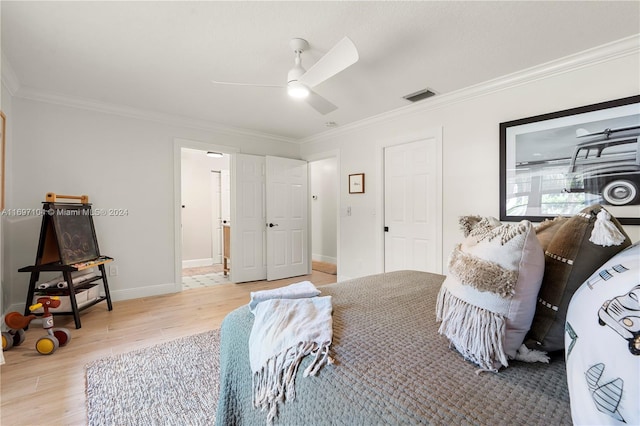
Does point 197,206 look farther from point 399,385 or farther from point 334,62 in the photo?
point 399,385

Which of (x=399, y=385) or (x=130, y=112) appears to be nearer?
(x=399, y=385)

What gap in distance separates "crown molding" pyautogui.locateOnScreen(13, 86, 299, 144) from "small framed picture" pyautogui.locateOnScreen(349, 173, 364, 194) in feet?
5.32

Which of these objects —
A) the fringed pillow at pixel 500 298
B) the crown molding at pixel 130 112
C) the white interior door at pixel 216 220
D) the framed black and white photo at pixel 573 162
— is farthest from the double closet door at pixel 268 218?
the fringed pillow at pixel 500 298

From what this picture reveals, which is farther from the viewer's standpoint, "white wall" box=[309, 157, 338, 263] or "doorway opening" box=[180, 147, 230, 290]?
"white wall" box=[309, 157, 338, 263]

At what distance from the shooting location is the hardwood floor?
1.67 metres

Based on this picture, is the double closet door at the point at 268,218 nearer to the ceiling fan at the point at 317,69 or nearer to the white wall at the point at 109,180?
the white wall at the point at 109,180

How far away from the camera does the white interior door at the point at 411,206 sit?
3422 mm

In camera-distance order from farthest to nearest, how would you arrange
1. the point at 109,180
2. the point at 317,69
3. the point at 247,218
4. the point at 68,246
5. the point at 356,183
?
the point at 247,218 → the point at 356,183 → the point at 109,180 → the point at 68,246 → the point at 317,69

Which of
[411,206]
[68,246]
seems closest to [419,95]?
[411,206]

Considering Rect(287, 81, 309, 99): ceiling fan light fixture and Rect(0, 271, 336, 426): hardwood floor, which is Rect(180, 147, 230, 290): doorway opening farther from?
Rect(287, 81, 309, 99): ceiling fan light fixture

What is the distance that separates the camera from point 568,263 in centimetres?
83

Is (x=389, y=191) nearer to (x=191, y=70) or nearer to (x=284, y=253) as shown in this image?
(x=284, y=253)

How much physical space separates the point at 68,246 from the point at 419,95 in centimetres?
392

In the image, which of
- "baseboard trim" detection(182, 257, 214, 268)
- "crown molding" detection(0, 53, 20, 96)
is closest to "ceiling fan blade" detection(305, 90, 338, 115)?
"crown molding" detection(0, 53, 20, 96)
